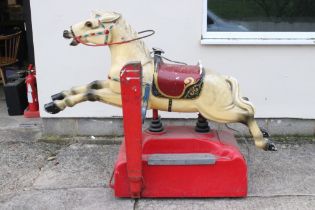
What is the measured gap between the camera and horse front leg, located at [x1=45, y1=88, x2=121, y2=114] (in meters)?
3.33

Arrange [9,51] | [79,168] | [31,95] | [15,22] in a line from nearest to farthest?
[79,168] < [31,95] < [9,51] < [15,22]

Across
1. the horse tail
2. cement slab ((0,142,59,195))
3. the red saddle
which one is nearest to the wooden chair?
cement slab ((0,142,59,195))

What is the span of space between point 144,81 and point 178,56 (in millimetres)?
1265

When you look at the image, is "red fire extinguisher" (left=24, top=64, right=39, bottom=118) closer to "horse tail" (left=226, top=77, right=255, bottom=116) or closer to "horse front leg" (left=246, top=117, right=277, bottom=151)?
"horse tail" (left=226, top=77, right=255, bottom=116)

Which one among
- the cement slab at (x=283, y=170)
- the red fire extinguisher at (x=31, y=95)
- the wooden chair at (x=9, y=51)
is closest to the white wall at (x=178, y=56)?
the cement slab at (x=283, y=170)

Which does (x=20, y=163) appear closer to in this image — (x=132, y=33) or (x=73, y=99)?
(x=73, y=99)

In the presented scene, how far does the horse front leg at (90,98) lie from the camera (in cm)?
333

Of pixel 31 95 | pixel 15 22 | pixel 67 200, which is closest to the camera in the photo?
pixel 67 200

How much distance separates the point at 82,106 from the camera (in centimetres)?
459

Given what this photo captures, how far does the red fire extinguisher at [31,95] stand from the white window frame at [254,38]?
83.9 inches

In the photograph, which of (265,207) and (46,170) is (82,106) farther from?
(265,207)

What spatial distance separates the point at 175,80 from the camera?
3.19m

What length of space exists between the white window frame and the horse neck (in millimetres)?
1220

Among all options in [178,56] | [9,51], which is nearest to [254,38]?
[178,56]
